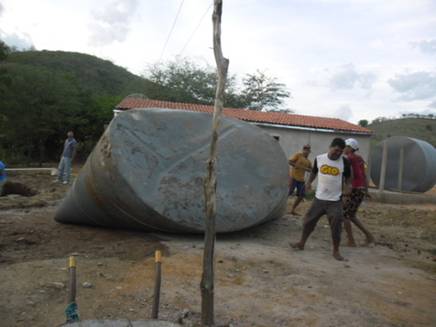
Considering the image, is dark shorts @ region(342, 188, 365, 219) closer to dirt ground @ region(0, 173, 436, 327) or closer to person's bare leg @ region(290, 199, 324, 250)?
dirt ground @ region(0, 173, 436, 327)

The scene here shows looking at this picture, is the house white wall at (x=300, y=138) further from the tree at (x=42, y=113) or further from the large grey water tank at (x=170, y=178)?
the large grey water tank at (x=170, y=178)

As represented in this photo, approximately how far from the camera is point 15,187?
10.2 metres

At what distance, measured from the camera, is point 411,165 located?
14.5 metres

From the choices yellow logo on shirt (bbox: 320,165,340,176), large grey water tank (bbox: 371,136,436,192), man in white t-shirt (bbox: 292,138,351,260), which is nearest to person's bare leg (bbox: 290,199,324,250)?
man in white t-shirt (bbox: 292,138,351,260)

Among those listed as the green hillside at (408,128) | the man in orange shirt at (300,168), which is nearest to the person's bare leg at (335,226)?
the man in orange shirt at (300,168)

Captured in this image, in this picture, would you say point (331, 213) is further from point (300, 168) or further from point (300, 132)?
point (300, 132)

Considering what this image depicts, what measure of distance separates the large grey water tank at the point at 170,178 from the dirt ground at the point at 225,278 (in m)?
0.28

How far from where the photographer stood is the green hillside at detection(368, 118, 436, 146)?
38.6m

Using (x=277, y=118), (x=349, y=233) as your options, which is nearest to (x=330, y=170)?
(x=349, y=233)

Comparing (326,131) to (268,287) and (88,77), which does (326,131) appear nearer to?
(268,287)

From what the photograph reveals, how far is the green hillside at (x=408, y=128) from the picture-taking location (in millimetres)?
38562

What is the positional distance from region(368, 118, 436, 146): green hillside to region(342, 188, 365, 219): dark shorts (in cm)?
3347

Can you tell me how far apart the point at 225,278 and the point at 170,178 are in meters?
1.75

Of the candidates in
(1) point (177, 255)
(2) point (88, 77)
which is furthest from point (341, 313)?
(2) point (88, 77)
